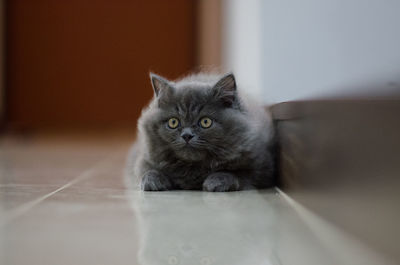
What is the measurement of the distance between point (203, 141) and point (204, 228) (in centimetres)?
64

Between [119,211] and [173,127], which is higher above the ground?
Answer: [173,127]

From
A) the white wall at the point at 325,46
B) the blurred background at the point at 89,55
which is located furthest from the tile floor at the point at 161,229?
the blurred background at the point at 89,55

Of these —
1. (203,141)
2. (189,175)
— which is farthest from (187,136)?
(189,175)

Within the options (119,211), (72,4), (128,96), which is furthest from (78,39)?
(119,211)

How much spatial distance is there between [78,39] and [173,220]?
5709 millimetres

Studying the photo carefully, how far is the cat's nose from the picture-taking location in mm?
1711

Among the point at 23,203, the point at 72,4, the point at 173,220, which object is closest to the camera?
the point at 173,220

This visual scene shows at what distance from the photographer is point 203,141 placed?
5.70 feet

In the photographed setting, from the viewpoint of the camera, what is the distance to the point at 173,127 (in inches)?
70.6

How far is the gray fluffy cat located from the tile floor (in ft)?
0.34

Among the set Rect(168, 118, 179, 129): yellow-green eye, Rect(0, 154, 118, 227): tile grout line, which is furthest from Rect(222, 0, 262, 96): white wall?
Rect(0, 154, 118, 227): tile grout line

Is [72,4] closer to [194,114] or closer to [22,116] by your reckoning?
[22,116]

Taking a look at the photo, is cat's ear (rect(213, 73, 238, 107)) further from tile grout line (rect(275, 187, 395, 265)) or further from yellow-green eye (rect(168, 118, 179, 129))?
tile grout line (rect(275, 187, 395, 265))

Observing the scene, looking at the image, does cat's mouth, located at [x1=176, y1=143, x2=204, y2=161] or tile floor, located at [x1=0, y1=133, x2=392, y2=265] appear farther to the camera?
cat's mouth, located at [x1=176, y1=143, x2=204, y2=161]
